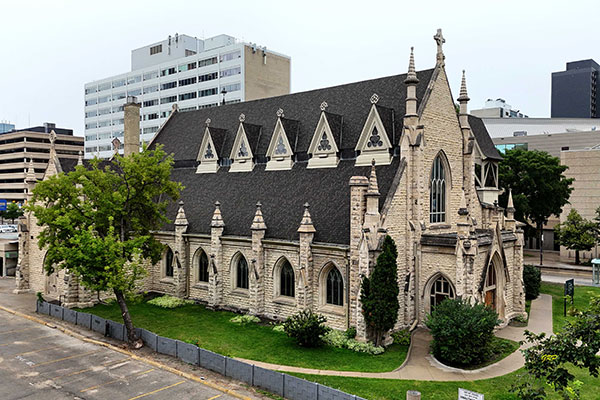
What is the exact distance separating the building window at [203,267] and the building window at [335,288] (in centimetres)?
1044

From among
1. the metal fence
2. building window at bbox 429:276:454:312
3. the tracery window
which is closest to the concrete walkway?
the metal fence

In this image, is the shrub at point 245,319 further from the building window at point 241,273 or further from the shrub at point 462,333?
the shrub at point 462,333

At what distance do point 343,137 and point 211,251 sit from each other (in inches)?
458

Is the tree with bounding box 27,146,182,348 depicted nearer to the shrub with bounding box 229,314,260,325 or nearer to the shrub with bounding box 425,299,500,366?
the shrub with bounding box 229,314,260,325

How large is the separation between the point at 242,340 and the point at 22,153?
385 ft

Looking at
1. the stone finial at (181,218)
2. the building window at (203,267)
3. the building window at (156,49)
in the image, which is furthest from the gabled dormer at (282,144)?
the building window at (156,49)

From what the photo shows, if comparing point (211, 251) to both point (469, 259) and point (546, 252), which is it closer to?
point (469, 259)

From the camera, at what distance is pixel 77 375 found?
69.3 feet

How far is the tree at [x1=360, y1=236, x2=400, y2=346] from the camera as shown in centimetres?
2291

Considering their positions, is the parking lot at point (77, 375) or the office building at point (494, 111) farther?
the office building at point (494, 111)

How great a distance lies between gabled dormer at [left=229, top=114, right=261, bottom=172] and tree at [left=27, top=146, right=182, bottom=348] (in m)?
8.50

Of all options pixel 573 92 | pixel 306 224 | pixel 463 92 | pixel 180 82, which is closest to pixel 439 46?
pixel 463 92

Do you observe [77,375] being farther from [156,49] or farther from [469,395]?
[156,49]

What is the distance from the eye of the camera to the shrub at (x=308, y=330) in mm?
23359
